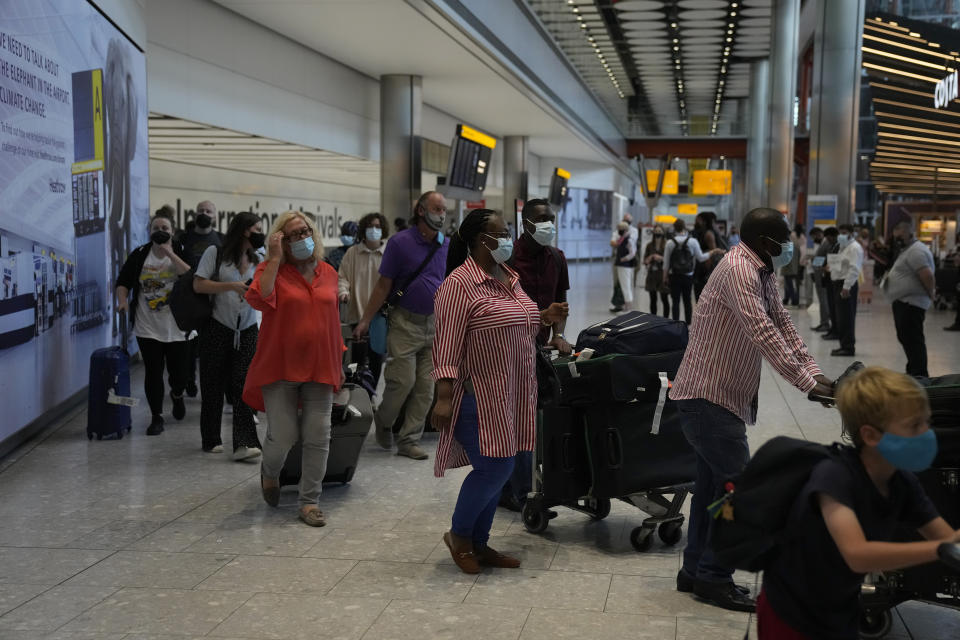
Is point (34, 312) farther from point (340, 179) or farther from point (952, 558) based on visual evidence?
point (340, 179)

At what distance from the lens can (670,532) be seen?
4.95 metres

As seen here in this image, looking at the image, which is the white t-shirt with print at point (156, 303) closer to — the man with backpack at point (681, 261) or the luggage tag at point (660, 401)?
the luggage tag at point (660, 401)

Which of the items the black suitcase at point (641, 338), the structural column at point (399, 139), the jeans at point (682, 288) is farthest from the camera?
the structural column at point (399, 139)

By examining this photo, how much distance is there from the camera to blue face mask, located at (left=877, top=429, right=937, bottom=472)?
226 cm

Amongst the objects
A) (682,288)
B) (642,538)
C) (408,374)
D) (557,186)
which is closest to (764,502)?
(642,538)

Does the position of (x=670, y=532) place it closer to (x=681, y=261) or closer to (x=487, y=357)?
(x=487, y=357)

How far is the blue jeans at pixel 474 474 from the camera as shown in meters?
4.34

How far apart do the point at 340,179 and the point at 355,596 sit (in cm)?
2141

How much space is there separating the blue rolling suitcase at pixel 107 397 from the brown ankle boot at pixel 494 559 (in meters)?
3.80

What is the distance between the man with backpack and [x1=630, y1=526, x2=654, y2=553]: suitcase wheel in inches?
419

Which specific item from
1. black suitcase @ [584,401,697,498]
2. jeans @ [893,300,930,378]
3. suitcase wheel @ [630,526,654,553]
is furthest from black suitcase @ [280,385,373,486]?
jeans @ [893,300,930,378]

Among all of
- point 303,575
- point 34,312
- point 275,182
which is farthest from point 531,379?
point 275,182

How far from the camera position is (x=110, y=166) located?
9289 mm

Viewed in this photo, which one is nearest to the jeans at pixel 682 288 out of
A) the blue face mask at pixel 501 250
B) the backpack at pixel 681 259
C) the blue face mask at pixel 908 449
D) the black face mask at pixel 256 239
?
the backpack at pixel 681 259
